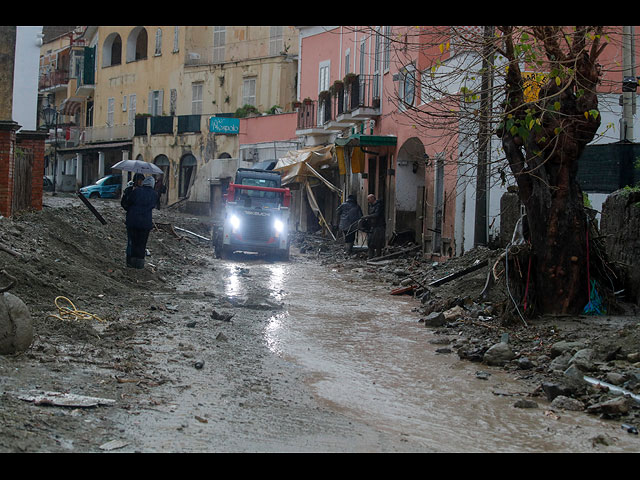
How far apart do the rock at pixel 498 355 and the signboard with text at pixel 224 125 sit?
31693mm

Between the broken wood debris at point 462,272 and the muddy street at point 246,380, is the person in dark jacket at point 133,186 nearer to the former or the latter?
the muddy street at point 246,380

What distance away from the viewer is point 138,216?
14375 millimetres

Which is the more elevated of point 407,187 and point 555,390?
point 407,187

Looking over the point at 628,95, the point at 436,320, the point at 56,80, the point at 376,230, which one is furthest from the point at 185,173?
the point at 436,320

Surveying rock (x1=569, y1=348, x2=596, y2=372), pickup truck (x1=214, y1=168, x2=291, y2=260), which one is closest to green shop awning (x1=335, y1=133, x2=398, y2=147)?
pickup truck (x1=214, y1=168, x2=291, y2=260)

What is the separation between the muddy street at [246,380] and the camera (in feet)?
18.4

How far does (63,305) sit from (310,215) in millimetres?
22874

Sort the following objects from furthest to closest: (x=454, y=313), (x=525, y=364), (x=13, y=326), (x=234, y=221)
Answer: (x=234, y=221) < (x=454, y=313) < (x=525, y=364) < (x=13, y=326)

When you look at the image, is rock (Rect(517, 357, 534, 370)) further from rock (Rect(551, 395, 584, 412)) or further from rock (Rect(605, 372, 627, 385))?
rock (Rect(551, 395, 584, 412))

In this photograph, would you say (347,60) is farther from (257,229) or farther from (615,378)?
(615,378)

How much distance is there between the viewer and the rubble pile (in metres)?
7.15

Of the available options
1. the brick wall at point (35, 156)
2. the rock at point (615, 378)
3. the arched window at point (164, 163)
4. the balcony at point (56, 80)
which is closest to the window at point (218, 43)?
the arched window at point (164, 163)

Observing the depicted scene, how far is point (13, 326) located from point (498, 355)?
16.7 feet

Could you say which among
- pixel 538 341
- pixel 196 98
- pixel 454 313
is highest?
pixel 196 98
